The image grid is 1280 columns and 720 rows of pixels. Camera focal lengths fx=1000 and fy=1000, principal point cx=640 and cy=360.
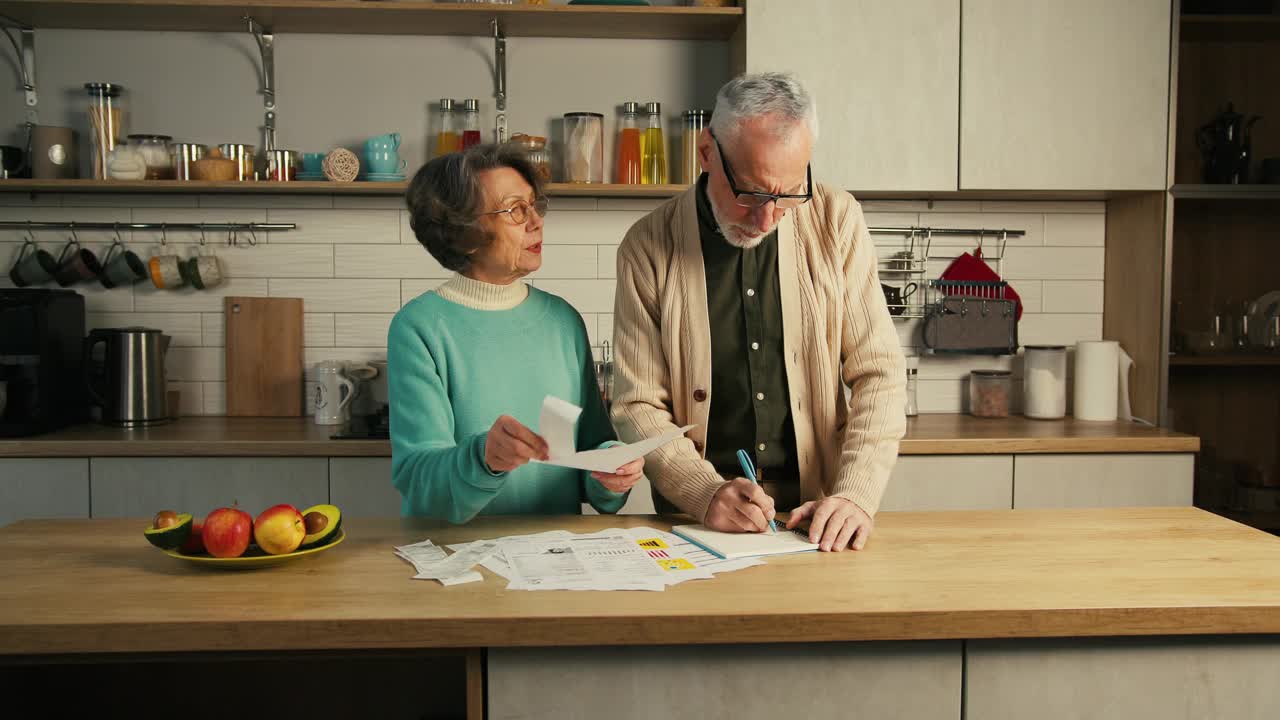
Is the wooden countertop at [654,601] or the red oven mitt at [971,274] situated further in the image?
the red oven mitt at [971,274]

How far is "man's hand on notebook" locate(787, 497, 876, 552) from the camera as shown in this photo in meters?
1.60

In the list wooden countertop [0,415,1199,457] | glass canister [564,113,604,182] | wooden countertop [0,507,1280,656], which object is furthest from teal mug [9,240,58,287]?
wooden countertop [0,507,1280,656]

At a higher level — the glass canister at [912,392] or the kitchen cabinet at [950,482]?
the glass canister at [912,392]

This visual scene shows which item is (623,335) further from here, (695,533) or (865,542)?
(865,542)

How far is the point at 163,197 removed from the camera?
350 cm

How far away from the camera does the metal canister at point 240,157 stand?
10.9 feet

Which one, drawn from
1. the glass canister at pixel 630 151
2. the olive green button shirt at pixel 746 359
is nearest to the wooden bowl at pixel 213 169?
the glass canister at pixel 630 151

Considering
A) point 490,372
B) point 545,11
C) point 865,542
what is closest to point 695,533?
point 865,542

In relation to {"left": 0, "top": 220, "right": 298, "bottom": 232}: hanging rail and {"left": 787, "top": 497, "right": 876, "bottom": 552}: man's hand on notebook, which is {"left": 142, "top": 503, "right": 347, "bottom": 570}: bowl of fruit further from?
{"left": 0, "top": 220, "right": 298, "bottom": 232}: hanging rail

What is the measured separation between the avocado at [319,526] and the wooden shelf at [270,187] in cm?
189

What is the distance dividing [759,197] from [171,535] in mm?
1103

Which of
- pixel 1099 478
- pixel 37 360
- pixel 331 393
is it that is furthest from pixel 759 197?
pixel 37 360

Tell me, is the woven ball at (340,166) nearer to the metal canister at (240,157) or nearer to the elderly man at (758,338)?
the metal canister at (240,157)

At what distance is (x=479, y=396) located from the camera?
178 cm
